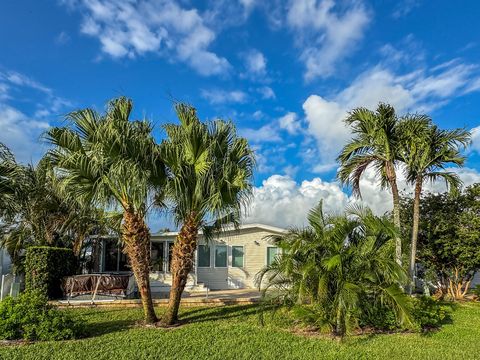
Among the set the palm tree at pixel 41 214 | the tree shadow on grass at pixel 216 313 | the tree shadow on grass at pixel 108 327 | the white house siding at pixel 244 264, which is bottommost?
the tree shadow on grass at pixel 108 327

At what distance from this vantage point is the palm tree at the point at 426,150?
12.4 metres

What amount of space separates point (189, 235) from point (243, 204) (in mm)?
1492

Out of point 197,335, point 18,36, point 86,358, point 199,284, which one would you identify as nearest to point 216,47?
point 18,36

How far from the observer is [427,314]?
9.55m

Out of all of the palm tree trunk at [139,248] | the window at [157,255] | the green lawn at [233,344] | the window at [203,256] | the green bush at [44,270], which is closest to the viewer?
the green lawn at [233,344]

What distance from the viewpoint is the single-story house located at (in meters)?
18.7

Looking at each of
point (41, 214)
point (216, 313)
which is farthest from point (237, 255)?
point (41, 214)

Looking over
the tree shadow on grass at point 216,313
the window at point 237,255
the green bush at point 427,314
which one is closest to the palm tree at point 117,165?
the tree shadow on grass at point 216,313

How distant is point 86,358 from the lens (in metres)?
6.76

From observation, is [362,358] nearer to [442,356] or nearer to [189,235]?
[442,356]

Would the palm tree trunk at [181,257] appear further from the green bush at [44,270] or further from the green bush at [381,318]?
the green bush at [44,270]

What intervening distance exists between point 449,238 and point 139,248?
10.8 metres

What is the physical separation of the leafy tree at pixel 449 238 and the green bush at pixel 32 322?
454 inches

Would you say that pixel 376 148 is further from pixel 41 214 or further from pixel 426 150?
pixel 41 214
